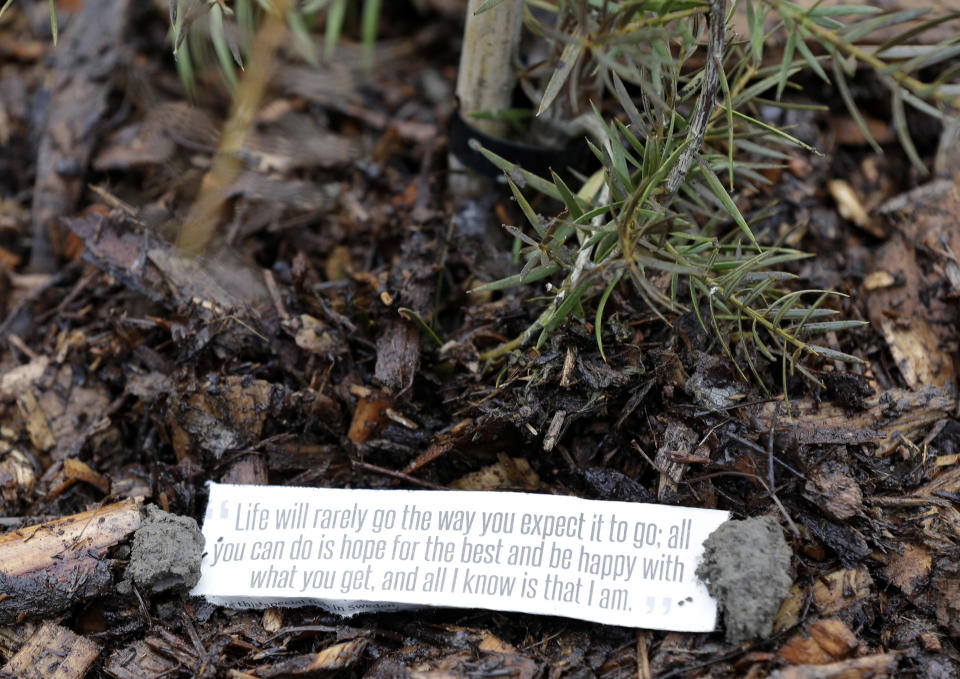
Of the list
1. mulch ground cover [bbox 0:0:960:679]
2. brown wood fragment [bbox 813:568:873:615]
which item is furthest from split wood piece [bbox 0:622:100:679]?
brown wood fragment [bbox 813:568:873:615]

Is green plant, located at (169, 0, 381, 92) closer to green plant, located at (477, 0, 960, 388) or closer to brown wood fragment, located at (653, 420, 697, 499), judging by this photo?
green plant, located at (477, 0, 960, 388)

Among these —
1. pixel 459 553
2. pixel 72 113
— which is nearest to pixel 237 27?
pixel 72 113

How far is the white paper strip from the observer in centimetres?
128

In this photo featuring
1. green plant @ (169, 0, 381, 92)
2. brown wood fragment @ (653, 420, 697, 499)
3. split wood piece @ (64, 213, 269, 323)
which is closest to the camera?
green plant @ (169, 0, 381, 92)

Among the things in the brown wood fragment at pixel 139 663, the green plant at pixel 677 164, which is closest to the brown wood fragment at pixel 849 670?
the green plant at pixel 677 164

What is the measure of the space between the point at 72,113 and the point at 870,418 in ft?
7.04

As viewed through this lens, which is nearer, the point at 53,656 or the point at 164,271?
the point at 53,656

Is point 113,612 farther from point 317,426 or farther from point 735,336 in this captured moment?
point 735,336

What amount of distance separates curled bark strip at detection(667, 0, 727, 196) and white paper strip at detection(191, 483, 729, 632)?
1.90ft

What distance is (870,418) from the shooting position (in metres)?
1.45

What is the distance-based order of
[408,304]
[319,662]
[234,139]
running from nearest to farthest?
[319,662] < [408,304] < [234,139]

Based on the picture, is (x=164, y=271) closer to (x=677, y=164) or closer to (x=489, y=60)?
(x=489, y=60)

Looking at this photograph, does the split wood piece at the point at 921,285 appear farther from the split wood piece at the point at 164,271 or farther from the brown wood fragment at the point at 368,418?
the split wood piece at the point at 164,271

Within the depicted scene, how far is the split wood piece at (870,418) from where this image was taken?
1396 millimetres
